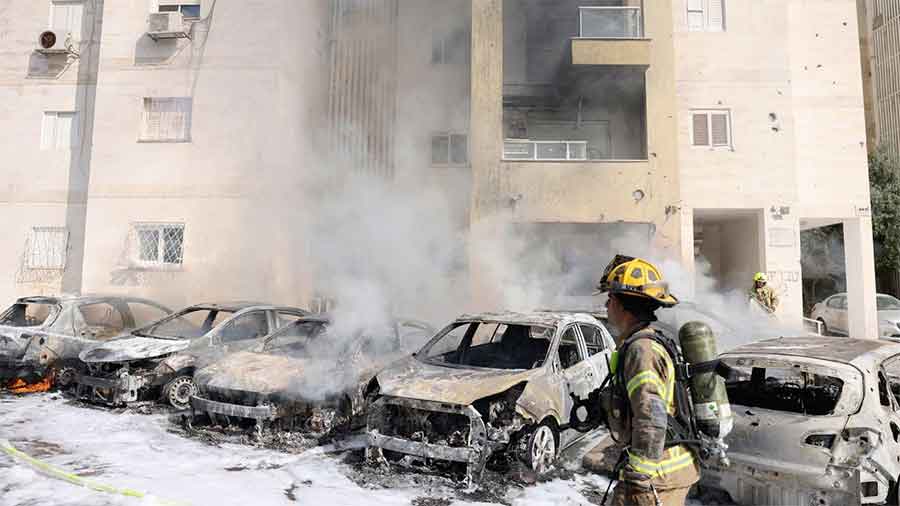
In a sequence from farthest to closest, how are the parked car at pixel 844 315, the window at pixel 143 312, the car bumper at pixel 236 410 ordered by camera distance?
the parked car at pixel 844 315 < the window at pixel 143 312 < the car bumper at pixel 236 410

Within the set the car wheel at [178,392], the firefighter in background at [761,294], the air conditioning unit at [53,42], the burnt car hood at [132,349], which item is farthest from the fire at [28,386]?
the firefighter in background at [761,294]

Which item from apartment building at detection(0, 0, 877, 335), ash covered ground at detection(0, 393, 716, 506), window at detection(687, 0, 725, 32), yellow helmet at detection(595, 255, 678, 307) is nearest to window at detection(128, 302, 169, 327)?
apartment building at detection(0, 0, 877, 335)

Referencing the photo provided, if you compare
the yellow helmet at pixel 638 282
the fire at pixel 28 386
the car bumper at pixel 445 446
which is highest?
A: the yellow helmet at pixel 638 282

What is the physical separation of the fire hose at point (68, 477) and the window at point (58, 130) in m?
9.99

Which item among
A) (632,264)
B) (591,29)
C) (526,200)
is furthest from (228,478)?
(591,29)

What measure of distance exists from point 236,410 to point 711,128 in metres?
11.4

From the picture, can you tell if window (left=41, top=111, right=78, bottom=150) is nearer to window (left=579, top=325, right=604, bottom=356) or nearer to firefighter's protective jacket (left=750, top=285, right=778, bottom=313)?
window (left=579, top=325, right=604, bottom=356)

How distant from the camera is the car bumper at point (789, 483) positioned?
3.29m

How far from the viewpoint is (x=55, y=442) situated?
17.4ft

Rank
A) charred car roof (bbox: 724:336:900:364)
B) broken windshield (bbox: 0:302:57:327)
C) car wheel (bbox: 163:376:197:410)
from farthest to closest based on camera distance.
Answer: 1. broken windshield (bbox: 0:302:57:327)
2. car wheel (bbox: 163:376:197:410)
3. charred car roof (bbox: 724:336:900:364)

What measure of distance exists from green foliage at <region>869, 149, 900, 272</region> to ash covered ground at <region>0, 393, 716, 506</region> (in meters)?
20.2

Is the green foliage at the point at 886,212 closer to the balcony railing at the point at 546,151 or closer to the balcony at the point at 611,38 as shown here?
the balcony at the point at 611,38

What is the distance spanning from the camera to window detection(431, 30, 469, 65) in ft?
42.3

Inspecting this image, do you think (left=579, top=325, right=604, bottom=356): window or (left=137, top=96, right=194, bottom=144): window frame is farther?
(left=137, top=96, right=194, bottom=144): window frame
